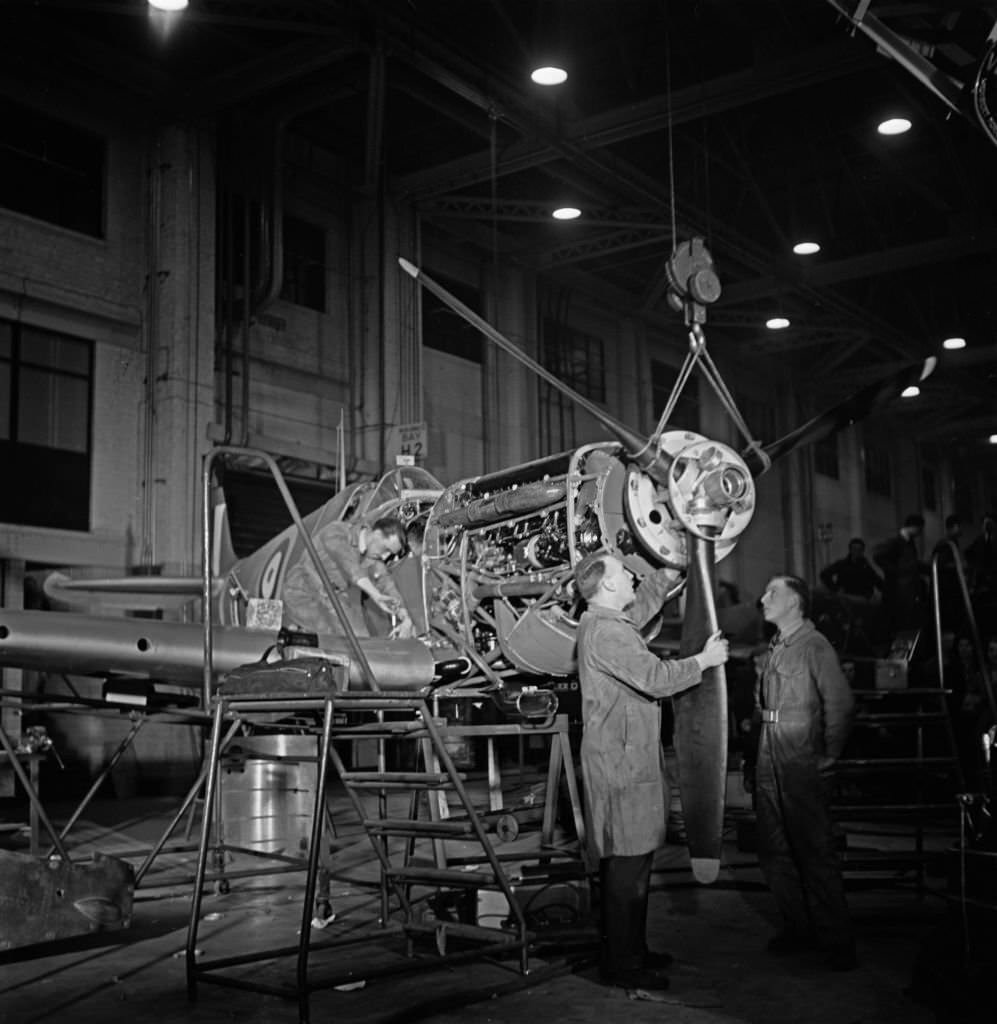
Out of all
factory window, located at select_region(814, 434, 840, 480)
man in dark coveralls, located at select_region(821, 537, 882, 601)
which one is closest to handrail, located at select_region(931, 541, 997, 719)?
man in dark coveralls, located at select_region(821, 537, 882, 601)

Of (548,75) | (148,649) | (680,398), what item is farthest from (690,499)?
(680,398)

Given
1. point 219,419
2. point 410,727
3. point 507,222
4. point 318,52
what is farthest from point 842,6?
point 507,222

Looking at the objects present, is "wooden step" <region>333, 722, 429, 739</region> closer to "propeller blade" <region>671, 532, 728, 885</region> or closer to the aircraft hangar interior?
the aircraft hangar interior

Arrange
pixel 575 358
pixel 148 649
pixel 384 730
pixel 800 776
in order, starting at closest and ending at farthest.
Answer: pixel 384 730
pixel 800 776
pixel 148 649
pixel 575 358

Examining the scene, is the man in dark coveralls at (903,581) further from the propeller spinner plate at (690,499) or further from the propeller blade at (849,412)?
the propeller spinner plate at (690,499)

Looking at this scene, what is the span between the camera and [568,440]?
861 inches

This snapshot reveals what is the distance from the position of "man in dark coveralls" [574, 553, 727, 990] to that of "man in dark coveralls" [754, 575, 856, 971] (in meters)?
0.71

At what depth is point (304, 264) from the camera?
17.6 meters

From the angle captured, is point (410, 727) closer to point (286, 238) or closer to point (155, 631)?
point (155, 631)

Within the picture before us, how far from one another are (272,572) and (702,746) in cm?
512

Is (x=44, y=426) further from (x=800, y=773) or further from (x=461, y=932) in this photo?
(x=800, y=773)

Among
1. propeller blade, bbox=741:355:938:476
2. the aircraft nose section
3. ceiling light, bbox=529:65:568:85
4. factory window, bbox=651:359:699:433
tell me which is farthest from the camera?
factory window, bbox=651:359:699:433

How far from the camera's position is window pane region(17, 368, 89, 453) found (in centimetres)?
1416

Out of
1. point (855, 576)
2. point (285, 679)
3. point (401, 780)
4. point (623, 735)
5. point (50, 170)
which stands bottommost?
point (401, 780)
